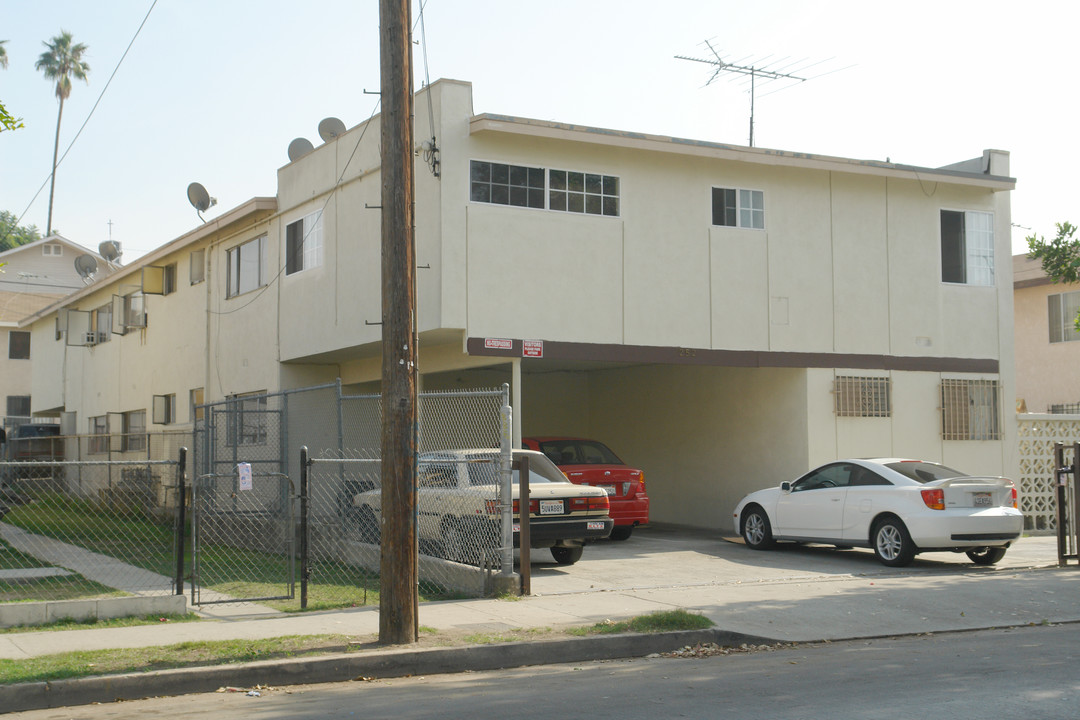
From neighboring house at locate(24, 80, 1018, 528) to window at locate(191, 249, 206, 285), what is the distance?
0.89 m

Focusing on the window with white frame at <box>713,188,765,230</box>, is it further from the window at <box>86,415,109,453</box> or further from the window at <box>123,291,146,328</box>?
the window at <box>86,415,109,453</box>

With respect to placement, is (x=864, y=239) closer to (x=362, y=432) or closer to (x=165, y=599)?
(x=362, y=432)

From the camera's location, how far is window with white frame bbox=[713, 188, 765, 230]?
18.0 m

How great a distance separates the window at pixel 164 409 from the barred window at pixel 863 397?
49.2 ft

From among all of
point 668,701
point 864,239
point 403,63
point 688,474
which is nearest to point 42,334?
point 688,474

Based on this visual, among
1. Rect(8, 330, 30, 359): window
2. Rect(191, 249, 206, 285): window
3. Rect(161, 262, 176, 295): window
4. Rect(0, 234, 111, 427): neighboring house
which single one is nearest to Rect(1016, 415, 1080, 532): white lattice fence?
Rect(191, 249, 206, 285): window

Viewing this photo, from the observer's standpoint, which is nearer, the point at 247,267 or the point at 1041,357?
the point at 247,267

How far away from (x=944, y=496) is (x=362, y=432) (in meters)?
10.4

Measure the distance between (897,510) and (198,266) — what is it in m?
16.3

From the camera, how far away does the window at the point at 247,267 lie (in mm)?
21203

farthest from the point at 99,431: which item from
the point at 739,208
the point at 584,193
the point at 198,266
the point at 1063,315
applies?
the point at 1063,315

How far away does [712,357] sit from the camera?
17.7 m

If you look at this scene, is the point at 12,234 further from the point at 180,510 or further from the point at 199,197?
the point at 180,510

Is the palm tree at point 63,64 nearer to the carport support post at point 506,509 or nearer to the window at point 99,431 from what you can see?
the window at point 99,431
